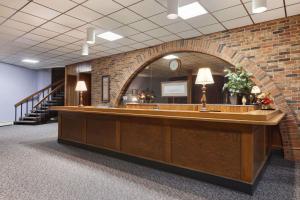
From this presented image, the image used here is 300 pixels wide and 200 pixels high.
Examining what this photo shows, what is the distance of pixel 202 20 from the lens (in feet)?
13.8

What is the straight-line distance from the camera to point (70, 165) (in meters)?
3.34

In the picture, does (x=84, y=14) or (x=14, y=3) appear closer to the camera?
(x=14, y=3)

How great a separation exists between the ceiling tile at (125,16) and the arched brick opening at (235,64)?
183 cm

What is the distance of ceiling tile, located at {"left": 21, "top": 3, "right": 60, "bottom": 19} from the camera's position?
3629 mm

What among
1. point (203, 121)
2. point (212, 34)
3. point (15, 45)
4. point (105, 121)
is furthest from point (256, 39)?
point (15, 45)

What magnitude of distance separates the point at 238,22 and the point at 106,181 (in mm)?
4196

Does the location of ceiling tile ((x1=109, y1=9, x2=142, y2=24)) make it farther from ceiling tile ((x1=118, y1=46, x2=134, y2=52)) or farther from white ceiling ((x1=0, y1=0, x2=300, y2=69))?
ceiling tile ((x1=118, y1=46, x2=134, y2=52))

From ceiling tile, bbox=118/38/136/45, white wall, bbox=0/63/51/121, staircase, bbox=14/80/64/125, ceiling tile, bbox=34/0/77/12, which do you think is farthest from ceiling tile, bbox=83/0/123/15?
white wall, bbox=0/63/51/121

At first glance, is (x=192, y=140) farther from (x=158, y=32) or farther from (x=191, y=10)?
(x=158, y=32)

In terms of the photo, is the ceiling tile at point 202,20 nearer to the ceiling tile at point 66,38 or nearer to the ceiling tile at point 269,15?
the ceiling tile at point 269,15

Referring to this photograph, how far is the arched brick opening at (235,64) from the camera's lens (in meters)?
3.91

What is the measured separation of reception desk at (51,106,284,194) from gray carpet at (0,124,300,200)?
166 millimetres

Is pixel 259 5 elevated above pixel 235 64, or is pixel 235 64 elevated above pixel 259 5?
pixel 259 5

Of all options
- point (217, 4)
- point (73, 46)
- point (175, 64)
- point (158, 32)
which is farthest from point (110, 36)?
point (217, 4)
